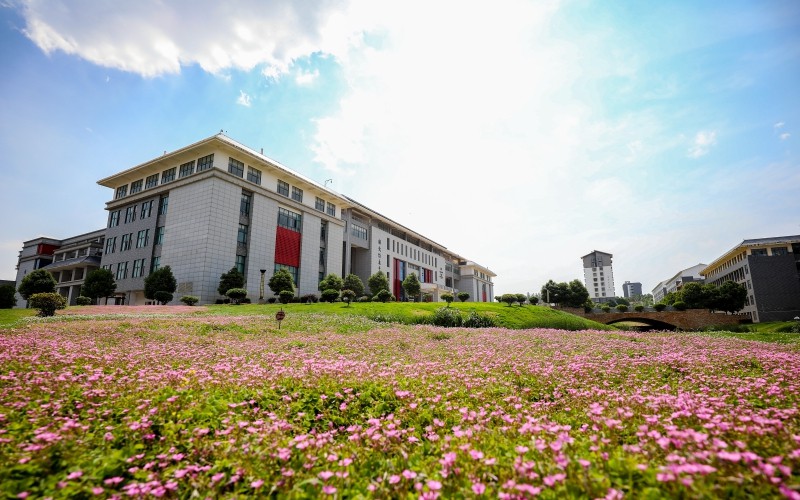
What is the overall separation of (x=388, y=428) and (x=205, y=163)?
152 feet

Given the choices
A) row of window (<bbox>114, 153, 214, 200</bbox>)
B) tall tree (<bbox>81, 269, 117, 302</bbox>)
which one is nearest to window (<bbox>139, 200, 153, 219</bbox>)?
row of window (<bbox>114, 153, 214, 200</bbox>)

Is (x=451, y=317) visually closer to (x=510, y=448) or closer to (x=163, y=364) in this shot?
(x=163, y=364)

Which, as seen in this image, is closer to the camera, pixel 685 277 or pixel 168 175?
pixel 168 175

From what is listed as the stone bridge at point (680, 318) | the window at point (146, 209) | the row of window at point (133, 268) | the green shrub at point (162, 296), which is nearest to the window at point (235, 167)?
the window at point (146, 209)

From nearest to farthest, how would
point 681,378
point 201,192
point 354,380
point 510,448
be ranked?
1. point 510,448
2. point 354,380
3. point 681,378
4. point 201,192

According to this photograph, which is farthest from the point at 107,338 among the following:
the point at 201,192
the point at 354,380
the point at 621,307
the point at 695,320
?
the point at 621,307

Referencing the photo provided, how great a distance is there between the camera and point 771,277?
2518 inches

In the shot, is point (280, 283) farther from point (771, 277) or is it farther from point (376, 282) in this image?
point (771, 277)

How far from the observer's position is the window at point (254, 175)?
45.5 metres

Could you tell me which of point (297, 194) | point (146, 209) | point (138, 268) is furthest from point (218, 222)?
point (146, 209)

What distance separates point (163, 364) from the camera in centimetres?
677

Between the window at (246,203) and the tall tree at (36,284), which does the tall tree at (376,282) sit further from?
the tall tree at (36,284)

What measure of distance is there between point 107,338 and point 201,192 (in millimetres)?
34693

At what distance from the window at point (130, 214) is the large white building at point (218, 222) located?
0.14 m
